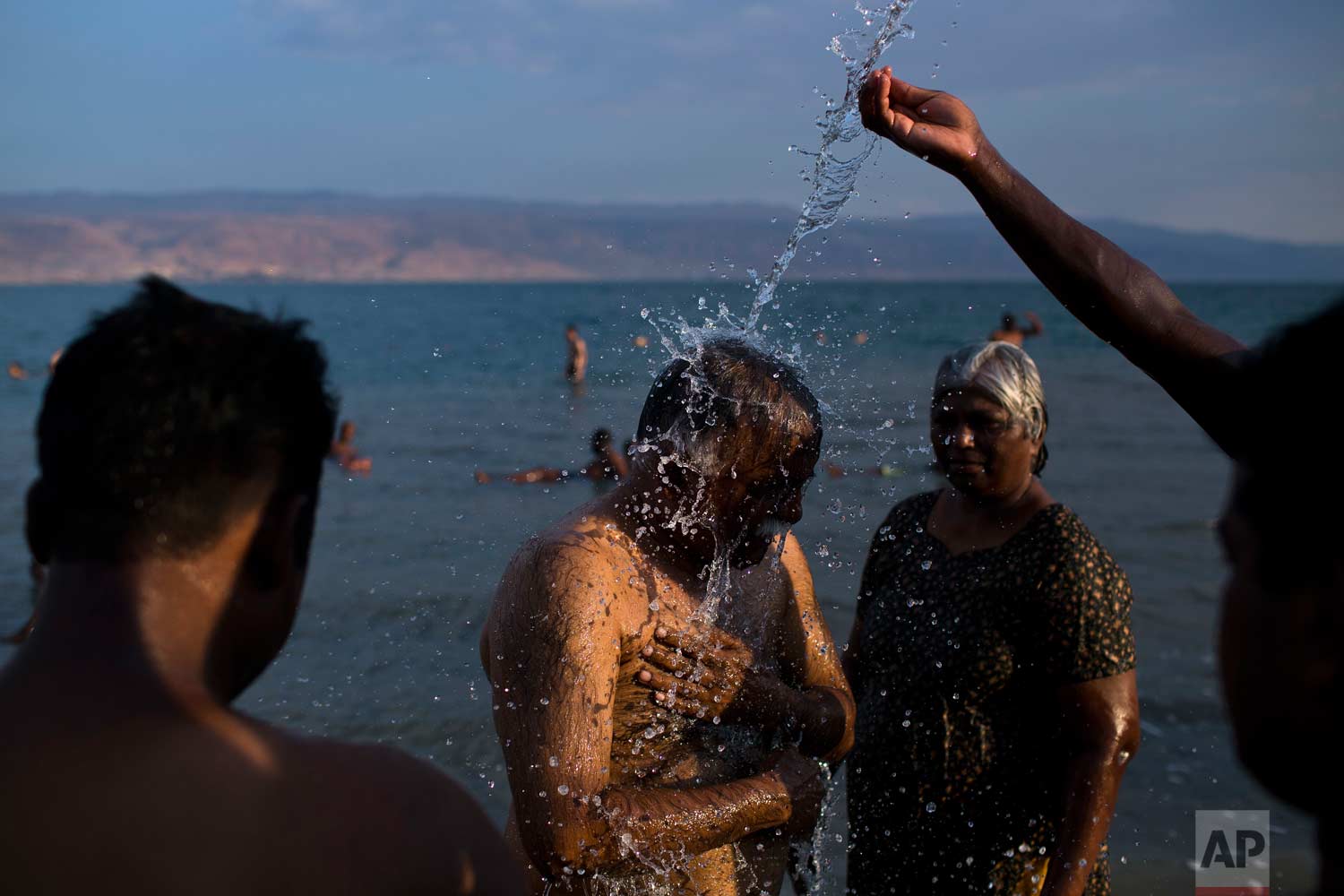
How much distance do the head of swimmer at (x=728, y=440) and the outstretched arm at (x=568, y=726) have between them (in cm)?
31

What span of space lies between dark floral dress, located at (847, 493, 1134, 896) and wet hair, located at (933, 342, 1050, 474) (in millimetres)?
337

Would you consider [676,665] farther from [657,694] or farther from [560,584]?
[560,584]

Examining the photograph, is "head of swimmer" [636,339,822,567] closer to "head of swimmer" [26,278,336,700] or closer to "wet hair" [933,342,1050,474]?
"wet hair" [933,342,1050,474]

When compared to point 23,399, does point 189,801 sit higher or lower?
higher

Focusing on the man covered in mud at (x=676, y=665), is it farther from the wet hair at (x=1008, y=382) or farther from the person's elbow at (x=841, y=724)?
the wet hair at (x=1008, y=382)

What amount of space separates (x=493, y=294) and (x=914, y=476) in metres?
116

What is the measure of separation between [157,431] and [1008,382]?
289cm

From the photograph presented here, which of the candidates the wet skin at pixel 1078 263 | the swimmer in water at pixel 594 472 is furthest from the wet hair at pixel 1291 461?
the swimmer in water at pixel 594 472

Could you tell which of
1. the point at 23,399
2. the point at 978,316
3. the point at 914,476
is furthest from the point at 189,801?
the point at 978,316

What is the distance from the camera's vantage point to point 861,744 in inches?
143

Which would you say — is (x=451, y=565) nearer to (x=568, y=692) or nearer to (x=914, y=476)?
(x=914, y=476)

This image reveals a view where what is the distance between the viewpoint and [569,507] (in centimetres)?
1426

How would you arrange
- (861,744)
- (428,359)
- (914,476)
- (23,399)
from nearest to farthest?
1. (861,744)
2. (914,476)
3. (23,399)
4. (428,359)

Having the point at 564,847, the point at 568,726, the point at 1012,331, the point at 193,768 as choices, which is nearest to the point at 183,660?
the point at 193,768
